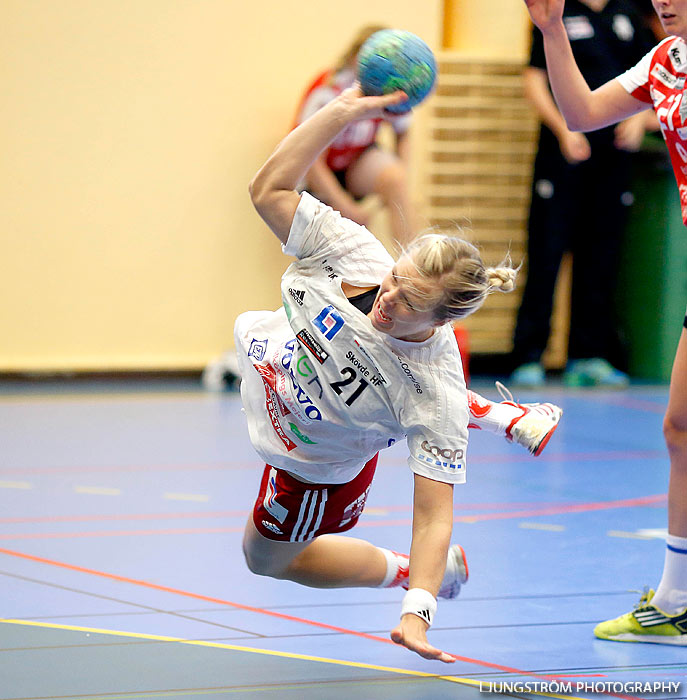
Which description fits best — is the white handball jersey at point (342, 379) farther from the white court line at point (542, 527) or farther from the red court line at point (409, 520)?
the white court line at point (542, 527)

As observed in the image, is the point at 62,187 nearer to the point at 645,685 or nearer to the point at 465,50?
the point at 465,50

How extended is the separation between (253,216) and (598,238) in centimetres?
227

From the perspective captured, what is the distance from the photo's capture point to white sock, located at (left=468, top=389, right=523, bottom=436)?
2.66 meters

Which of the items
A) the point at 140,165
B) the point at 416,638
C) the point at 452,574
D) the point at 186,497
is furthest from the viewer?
the point at 140,165

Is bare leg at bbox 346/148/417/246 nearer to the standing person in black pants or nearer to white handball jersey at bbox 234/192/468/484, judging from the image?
the standing person in black pants

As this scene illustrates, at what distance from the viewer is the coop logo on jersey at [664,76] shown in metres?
2.97

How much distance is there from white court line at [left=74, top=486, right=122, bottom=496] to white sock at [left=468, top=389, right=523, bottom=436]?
7.07 feet

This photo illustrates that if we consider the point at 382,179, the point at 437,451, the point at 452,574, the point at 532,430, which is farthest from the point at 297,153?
the point at 382,179

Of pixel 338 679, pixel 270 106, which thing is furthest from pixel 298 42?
pixel 338 679

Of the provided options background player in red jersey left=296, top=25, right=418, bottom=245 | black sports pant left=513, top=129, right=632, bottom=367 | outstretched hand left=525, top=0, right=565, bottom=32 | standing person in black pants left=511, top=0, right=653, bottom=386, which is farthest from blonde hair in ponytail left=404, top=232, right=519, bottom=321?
black sports pant left=513, top=129, right=632, bottom=367

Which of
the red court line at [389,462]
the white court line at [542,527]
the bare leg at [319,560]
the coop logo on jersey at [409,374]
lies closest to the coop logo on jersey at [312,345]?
the coop logo on jersey at [409,374]

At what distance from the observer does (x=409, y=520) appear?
13.6 ft

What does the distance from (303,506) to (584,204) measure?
565cm

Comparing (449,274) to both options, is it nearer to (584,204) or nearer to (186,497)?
(186,497)
